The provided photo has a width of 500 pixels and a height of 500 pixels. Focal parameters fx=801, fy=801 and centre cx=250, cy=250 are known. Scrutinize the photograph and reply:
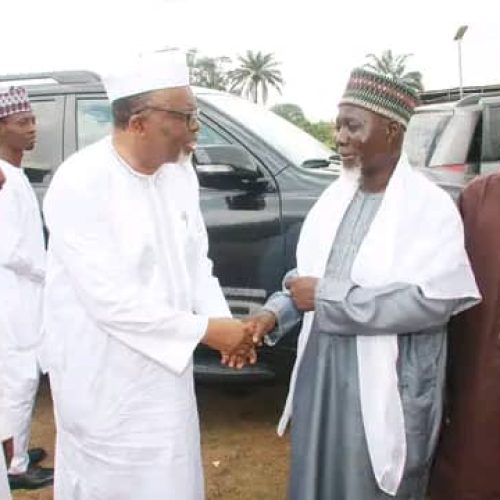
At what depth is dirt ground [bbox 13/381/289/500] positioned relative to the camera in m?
3.99

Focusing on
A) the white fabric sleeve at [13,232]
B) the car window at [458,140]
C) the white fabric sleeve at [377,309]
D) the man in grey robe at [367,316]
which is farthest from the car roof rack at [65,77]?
the car window at [458,140]

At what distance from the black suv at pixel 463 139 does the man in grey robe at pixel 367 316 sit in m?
4.27

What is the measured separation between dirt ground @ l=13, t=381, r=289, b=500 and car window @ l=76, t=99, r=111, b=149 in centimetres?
178

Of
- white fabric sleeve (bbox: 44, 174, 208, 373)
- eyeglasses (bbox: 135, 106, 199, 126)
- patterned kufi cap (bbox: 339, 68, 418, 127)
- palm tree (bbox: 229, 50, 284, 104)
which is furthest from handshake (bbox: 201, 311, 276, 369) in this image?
palm tree (bbox: 229, 50, 284, 104)

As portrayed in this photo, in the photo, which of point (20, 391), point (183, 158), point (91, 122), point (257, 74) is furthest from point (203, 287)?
point (257, 74)

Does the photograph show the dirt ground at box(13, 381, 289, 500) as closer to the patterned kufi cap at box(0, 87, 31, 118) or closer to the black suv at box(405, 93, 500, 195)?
the patterned kufi cap at box(0, 87, 31, 118)

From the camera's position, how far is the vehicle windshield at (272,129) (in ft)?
15.3

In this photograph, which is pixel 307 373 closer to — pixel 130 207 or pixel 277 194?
pixel 130 207

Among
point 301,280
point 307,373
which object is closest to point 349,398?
point 307,373

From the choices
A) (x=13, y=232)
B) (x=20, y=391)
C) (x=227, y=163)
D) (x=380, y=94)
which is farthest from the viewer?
(x=227, y=163)

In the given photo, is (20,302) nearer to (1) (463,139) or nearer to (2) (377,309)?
(2) (377,309)

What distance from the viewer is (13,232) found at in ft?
12.6

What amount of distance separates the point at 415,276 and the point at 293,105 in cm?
3289

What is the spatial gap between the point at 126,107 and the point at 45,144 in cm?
267
